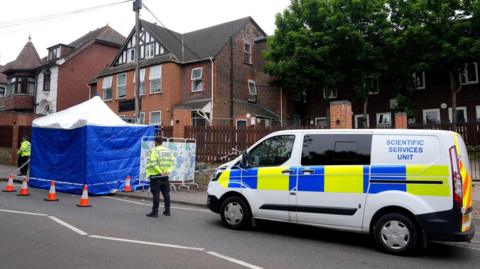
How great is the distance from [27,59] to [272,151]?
37.8 meters

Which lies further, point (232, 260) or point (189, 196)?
point (189, 196)

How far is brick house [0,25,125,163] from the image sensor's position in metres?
35.5

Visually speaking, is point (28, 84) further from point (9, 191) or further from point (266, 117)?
point (9, 191)

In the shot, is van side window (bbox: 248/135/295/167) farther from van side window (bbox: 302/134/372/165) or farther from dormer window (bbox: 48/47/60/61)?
dormer window (bbox: 48/47/60/61)

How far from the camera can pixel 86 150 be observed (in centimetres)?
1233

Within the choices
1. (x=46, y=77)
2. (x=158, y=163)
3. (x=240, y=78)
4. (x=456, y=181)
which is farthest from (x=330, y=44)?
(x=46, y=77)

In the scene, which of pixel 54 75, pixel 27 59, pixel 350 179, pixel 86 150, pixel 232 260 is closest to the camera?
pixel 232 260

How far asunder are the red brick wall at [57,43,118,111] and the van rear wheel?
3480cm

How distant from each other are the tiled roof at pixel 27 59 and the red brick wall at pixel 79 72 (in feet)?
13.3

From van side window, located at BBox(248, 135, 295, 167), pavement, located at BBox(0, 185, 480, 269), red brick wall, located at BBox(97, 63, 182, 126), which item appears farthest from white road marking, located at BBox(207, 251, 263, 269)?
red brick wall, located at BBox(97, 63, 182, 126)

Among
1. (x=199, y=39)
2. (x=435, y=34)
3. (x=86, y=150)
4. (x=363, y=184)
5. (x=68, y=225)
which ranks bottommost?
(x=68, y=225)

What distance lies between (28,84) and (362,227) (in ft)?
125

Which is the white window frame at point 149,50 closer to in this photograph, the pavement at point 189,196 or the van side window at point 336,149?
the pavement at point 189,196

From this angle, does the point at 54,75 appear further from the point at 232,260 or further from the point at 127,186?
the point at 232,260
